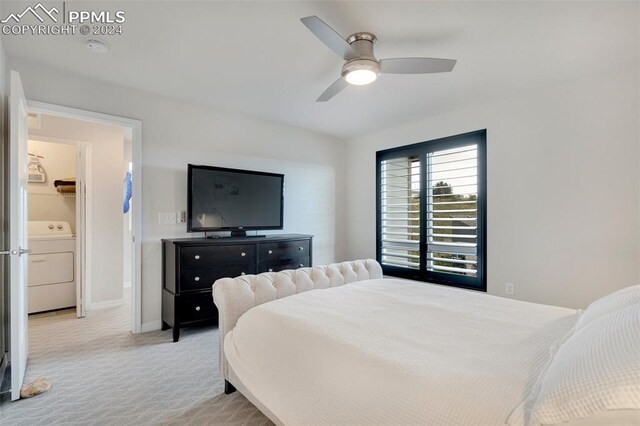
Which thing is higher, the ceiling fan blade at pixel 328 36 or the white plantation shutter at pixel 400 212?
the ceiling fan blade at pixel 328 36

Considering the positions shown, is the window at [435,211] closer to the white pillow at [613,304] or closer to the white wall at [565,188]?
the white wall at [565,188]

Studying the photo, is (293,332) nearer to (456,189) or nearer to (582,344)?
(582,344)

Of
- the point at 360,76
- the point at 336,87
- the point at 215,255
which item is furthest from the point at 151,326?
the point at 360,76

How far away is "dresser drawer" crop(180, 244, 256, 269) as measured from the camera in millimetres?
3055

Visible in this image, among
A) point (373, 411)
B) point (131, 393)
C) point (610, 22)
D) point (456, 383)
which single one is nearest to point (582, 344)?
point (456, 383)

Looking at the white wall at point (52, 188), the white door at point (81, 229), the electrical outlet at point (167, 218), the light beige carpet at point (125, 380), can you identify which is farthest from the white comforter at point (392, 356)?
the white wall at point (52, 188)

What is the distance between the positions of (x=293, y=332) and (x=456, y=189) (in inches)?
123

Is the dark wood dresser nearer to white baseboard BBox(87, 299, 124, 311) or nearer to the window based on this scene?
white baseboard BBox(87, 299, 124, 311)

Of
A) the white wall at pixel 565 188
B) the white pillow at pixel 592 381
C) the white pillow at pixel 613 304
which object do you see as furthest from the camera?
the white wall at pixel 565 188

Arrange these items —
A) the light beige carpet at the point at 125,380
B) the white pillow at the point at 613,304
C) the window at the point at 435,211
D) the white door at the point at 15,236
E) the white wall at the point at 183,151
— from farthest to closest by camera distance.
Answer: the window at the point at 435,211 → the white wall at the point at 183,151 → the white door at the point at 15,236 → the light beige carpet at the point at 125,380 → the white pillow at the point at 613,304

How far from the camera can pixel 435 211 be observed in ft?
13.2

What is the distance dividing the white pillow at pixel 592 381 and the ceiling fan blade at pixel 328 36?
1789mm

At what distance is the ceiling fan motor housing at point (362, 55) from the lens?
209cm

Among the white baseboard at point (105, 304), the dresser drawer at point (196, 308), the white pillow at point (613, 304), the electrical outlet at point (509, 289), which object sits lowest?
the white baseboard at point (105, 304)
